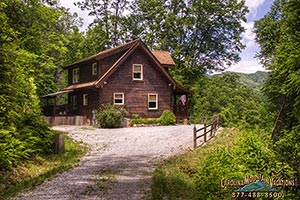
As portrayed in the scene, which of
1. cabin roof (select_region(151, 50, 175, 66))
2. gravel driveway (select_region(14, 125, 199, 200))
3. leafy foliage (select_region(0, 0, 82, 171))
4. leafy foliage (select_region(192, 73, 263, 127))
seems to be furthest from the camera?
leafy foliage (select_region(192, 73, 263, 127))

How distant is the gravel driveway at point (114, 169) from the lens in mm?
9141

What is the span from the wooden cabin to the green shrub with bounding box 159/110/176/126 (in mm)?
1702

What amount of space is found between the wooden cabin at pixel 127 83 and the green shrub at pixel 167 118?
67.0 inches

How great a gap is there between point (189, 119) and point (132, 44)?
1033 cm

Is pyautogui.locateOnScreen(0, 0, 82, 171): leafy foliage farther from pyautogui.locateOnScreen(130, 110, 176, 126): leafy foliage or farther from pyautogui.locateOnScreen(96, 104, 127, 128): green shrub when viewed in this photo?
pyautogui.locateOnScreen(130, 110, 176, 126): leafy foliage

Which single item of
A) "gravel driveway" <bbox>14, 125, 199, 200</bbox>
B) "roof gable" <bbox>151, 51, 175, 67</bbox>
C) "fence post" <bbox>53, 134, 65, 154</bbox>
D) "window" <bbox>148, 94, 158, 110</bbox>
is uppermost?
"roof gable" <bbox>151, 51, 175, 67</bbox>

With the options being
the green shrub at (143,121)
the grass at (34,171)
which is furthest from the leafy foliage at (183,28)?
the grass at (34,171)

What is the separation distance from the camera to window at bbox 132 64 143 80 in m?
33.5

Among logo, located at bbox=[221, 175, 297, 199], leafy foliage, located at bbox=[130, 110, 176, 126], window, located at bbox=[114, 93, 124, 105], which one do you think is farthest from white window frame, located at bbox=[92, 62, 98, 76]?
logo, located at bbox=[221, 175, 297, 199]

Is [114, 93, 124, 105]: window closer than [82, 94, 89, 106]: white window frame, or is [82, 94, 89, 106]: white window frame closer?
[114, 93, 124, 105]: window

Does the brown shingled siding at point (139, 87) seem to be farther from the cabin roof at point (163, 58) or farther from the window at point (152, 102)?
the cabin roof at point (163, 58)

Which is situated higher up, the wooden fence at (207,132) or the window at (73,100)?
the window at (73,100)

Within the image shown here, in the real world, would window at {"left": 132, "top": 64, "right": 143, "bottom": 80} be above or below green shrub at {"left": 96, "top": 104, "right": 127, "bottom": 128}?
above

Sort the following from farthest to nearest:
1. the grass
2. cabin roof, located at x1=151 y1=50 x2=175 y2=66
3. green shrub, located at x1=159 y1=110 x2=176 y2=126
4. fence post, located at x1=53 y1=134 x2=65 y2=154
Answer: cabin roof, located at x1=151 y1=50 x2=175 y2=66, green shrub, located at x1=159 y1=110 x2=176 y2=126, fence post, located at x1=53 y1=134 x2=65 y2=154, the grass
